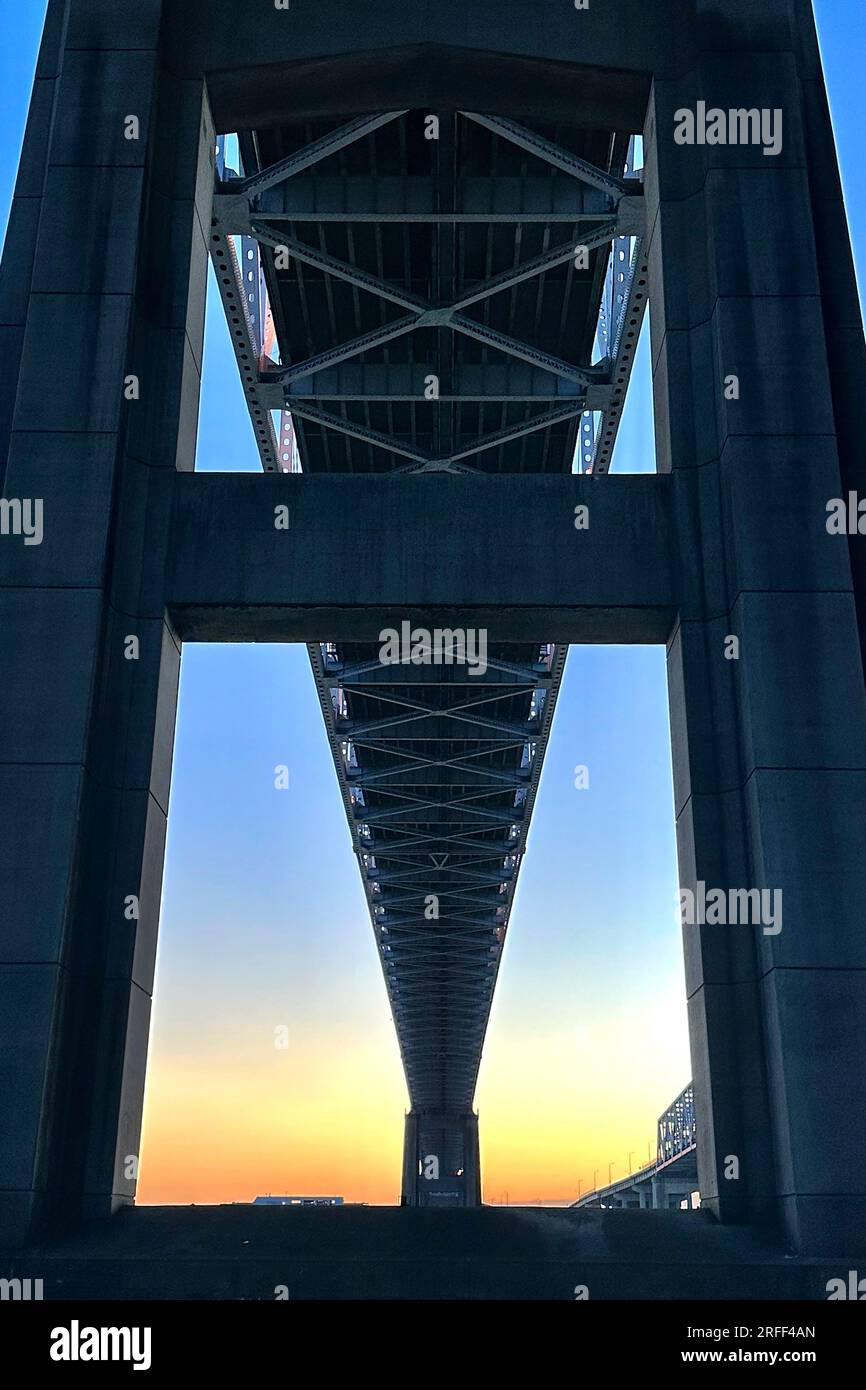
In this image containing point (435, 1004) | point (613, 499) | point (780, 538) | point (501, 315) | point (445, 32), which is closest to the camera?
point (780, 538)

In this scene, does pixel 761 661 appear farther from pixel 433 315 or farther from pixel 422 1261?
pixel 433 315

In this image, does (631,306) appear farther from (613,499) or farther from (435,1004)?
(435,1004)

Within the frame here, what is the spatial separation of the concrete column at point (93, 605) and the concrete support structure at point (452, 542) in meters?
0.04

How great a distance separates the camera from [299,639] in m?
15.0

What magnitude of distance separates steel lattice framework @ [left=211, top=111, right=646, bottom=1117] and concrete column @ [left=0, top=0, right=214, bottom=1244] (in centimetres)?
280

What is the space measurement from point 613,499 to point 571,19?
6.29m

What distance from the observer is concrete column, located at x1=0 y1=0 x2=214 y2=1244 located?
11938 millimetres

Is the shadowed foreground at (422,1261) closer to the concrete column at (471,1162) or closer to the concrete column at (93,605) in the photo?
the concrete column at (93,605)

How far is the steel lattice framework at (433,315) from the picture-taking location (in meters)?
21.2

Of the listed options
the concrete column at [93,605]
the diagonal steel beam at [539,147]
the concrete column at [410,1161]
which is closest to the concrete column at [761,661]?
the diagonal steel beam at [539,147]

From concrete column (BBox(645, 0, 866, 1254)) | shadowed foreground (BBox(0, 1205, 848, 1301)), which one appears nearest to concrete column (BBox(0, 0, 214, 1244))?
shadowed foreground (BBox(0, 1205, 848, 1301))

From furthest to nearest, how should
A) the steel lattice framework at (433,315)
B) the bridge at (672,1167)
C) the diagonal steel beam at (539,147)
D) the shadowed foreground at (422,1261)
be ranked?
the bridge at (672,1167)
the steel lattice framework at (433,315)
the diagonal steel beam at (539,147)
the shadowed foreground at (422,1261)
